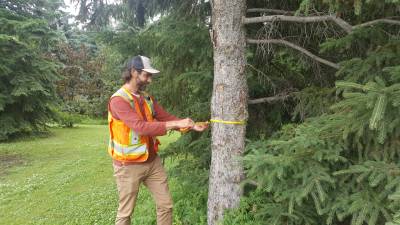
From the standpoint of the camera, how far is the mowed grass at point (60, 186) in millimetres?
6938

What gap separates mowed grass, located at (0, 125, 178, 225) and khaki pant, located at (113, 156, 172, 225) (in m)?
1.12

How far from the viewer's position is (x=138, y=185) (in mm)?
4566

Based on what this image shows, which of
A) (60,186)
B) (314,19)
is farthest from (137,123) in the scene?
(60,186)

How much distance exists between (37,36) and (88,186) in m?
9.25

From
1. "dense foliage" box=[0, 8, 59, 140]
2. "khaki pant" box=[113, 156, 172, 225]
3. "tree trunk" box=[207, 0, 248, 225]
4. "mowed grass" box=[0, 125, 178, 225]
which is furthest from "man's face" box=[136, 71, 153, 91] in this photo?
"dense foliage" box=[0, 8, 59, 140]

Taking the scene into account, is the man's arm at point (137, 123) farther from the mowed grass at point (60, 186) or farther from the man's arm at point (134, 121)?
the mowed grass at point (60, 186)

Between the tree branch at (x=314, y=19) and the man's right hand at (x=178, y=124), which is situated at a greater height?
the tree branch at (x=314, y=19)

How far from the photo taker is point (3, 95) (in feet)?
52.7

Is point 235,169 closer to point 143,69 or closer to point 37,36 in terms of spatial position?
point 143,69

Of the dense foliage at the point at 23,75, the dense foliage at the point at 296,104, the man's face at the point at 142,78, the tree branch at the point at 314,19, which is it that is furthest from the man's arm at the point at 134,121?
the dense foliage at the point at 23,75

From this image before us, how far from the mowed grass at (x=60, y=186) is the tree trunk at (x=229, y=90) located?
160 centimetres

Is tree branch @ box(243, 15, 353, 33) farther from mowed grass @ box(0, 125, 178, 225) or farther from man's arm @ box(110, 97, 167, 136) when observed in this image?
mowed grass @ box(0, 125, 178, 225)

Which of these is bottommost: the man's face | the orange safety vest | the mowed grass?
the mowed grass

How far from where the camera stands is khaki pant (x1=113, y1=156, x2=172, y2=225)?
4.50 meters
